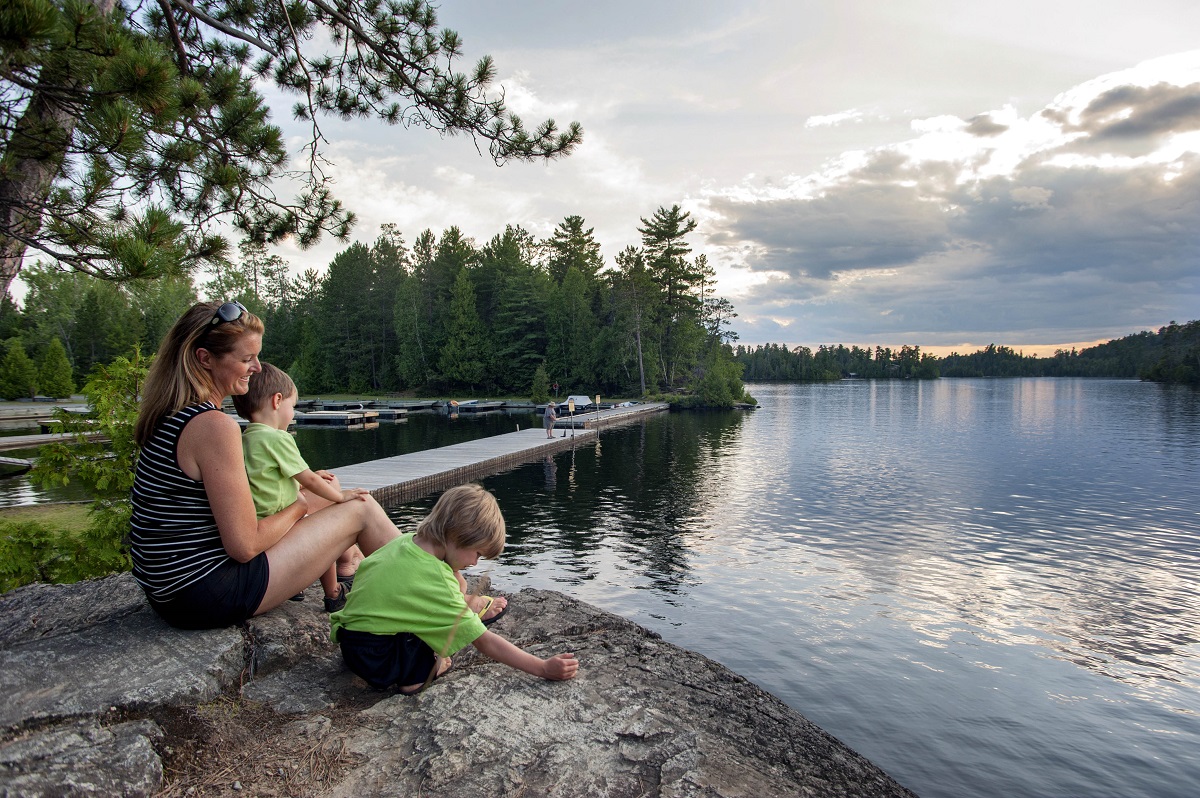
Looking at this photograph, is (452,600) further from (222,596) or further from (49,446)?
(49,446)

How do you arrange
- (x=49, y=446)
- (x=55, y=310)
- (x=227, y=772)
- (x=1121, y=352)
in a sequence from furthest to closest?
(x=1121, y=352), (x=55, y=310), (x=49, y=446), (x=227, y=772)

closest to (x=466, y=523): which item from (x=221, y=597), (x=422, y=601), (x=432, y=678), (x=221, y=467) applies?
(x=422, y=601)

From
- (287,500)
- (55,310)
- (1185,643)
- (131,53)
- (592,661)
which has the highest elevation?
(55,310)

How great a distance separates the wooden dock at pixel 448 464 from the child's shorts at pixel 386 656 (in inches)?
468

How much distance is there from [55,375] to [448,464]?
4241cm

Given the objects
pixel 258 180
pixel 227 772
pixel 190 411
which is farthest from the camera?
pixel 258 180

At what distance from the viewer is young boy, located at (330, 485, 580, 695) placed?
3010mm

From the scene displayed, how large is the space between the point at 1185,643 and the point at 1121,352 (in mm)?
169465

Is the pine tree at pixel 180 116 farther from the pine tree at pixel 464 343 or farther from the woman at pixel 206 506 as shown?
the pine tree at pixel 464 343

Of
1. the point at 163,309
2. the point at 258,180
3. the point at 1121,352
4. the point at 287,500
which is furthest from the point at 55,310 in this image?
the point at 1121,352

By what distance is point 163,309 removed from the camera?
61125mm

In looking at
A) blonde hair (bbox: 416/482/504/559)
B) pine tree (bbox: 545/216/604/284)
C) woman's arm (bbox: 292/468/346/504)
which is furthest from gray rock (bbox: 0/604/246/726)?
pine tree (bbox: 545/216/604/284)

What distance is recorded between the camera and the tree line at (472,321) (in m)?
55.3

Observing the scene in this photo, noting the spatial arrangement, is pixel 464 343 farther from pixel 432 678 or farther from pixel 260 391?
pixel 432 678
